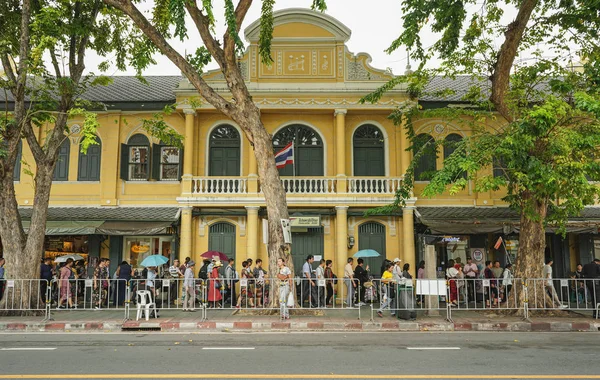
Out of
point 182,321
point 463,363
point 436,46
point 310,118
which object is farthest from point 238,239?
point 463,363

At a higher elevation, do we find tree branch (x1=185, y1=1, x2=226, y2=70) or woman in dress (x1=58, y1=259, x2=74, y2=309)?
tree branch (x1=185, y1=1, x2=226, y2=70)

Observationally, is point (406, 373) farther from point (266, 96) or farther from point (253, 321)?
point (266, 96)

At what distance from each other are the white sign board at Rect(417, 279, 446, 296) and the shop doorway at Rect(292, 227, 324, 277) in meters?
6.96

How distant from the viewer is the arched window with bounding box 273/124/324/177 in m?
20.0

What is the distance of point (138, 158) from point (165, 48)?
7869mm

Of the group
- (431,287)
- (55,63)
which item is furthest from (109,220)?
(431,287)

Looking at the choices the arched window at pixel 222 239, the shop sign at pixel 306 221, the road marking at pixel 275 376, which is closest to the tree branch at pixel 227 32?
the shop sign at pixel 306 221

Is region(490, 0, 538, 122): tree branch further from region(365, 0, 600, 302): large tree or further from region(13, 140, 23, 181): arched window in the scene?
region(13, 140, 23, 181): arched window

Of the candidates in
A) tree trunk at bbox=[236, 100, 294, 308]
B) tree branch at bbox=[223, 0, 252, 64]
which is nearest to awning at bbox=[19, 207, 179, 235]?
tree trunk at bbox=[236, 100, 294, 308]

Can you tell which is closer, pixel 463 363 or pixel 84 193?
pixel 463 363

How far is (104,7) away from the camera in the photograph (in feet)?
48.7

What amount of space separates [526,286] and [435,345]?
15.1ft

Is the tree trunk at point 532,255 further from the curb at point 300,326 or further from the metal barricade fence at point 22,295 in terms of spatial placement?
the metal barricade fence at point 22,295

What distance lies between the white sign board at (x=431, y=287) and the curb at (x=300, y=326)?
80 centimetres
